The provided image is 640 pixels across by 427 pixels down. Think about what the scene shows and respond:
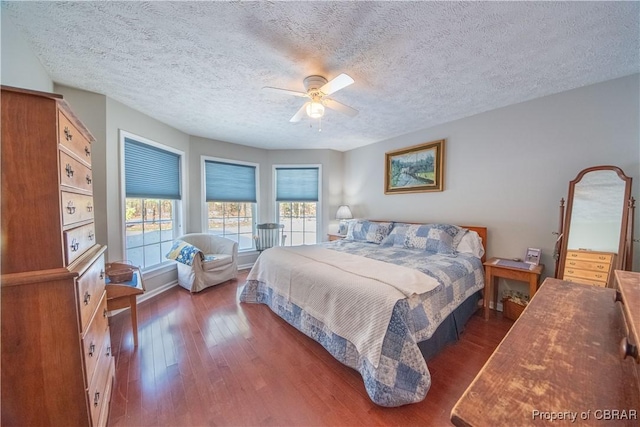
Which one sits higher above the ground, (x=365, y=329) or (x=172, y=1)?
(x=172, y=1)

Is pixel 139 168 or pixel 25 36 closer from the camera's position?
pixel 25 36

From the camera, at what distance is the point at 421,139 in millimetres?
3486

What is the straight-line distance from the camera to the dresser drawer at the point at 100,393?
1.08 meters

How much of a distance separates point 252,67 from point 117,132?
190 cm

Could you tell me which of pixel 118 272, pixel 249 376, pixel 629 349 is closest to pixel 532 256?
pixel 629 349

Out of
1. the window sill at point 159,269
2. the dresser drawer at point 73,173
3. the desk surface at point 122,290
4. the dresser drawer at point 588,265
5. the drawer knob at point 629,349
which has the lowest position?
the window sill at point 159,269

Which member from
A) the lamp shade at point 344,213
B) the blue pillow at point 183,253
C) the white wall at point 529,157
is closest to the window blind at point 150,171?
the blue pillow at point 183,253

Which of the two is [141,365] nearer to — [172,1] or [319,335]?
[319,335]

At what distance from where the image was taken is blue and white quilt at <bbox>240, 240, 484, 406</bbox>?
1.45 m

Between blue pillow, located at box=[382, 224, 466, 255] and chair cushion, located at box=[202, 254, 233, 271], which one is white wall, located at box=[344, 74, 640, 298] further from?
chair cushion, located at box=[202, 254, 233, 271]

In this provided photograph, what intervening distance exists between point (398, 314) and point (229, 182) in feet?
12.3

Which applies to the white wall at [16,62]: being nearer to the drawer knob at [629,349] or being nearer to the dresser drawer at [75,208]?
the dresser drawer at [75,208]

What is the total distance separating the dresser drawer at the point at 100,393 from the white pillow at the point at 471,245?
3.25 m

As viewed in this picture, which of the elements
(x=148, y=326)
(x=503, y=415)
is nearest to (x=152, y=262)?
(x=148, y=326)
